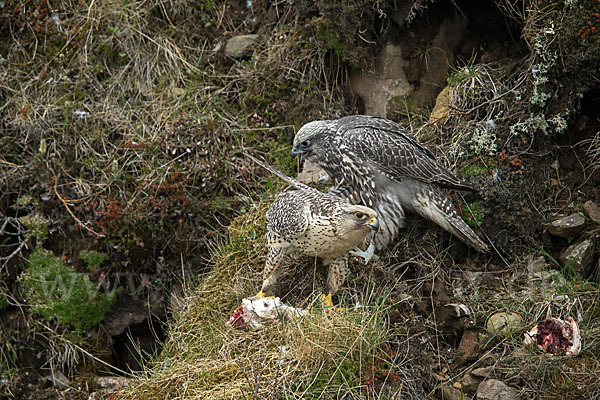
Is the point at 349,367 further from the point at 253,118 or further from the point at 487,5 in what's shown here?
the point at 487,5

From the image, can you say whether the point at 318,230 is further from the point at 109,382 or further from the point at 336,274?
the point at 109,382

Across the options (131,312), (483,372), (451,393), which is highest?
(483,372)

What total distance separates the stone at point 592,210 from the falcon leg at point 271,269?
2.11 metres

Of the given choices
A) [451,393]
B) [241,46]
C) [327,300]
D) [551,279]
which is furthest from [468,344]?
[241,46]

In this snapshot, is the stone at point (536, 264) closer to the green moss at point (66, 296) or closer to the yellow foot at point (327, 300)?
the yellow foot at point (327, 300)

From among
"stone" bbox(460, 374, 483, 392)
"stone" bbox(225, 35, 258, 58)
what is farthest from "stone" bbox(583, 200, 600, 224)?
"stone" bbox(225, 35, 258, 58)

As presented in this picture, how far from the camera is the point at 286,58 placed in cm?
569

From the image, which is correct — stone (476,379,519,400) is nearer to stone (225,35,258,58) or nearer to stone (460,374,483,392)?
stone (460,374,483,392)

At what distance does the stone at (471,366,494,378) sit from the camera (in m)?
3.79

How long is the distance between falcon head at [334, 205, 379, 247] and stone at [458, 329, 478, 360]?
1.00 metres

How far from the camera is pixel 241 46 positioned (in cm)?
596

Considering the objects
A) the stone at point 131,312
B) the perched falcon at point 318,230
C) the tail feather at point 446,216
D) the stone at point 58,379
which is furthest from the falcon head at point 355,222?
the stone at point 58,379

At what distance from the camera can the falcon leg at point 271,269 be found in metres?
4.19

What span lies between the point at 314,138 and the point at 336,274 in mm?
990
